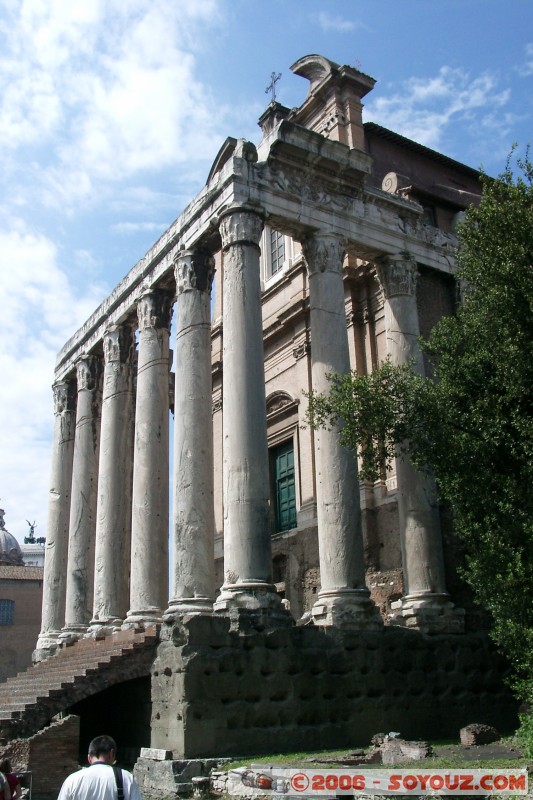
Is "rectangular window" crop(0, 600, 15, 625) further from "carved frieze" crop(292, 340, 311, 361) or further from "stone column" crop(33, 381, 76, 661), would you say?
"carved frieze" crop(292, 340, 311, 361)

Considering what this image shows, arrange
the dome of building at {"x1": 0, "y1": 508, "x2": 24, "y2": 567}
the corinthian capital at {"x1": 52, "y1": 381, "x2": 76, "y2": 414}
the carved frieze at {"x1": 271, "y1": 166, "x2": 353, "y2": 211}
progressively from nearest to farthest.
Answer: the carved frieze at {"x1": 271, "y1": 166, "x2": 353, "y2": 211}, the corinthian capital at {"x1": 52, "y1": 381, "x2": 76, "y2": 414}, the dome of building at {"x1": 0, "y1": 508, "x2": 24, "y2": 567}

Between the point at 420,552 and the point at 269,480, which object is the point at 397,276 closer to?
the point at 269,480

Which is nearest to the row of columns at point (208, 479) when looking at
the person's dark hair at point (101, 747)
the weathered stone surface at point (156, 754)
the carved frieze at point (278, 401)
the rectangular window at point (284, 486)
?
the weathered stone surface at point (156, 754)

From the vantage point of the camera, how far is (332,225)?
60.0ft

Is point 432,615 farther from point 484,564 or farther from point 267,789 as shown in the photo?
point 267,789

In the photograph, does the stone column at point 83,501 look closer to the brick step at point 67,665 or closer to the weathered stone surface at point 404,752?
the brick step at point 67,665

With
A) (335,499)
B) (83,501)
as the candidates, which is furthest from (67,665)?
(335,499)

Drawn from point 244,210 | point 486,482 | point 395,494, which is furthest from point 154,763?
point 244,210

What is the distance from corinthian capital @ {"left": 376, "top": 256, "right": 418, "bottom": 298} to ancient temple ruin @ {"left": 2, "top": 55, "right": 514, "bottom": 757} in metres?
0.05

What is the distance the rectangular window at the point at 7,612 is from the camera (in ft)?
153

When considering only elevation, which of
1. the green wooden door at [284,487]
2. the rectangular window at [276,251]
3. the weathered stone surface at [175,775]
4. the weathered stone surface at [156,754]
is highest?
the rectangular window at [276,251]

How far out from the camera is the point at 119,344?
2200 centimetres

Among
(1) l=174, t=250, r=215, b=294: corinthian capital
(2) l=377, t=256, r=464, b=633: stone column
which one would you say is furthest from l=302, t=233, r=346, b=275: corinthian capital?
(2) l=377, t=256, r=464, b=633: stone column

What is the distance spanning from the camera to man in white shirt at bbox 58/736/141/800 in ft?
17.4
